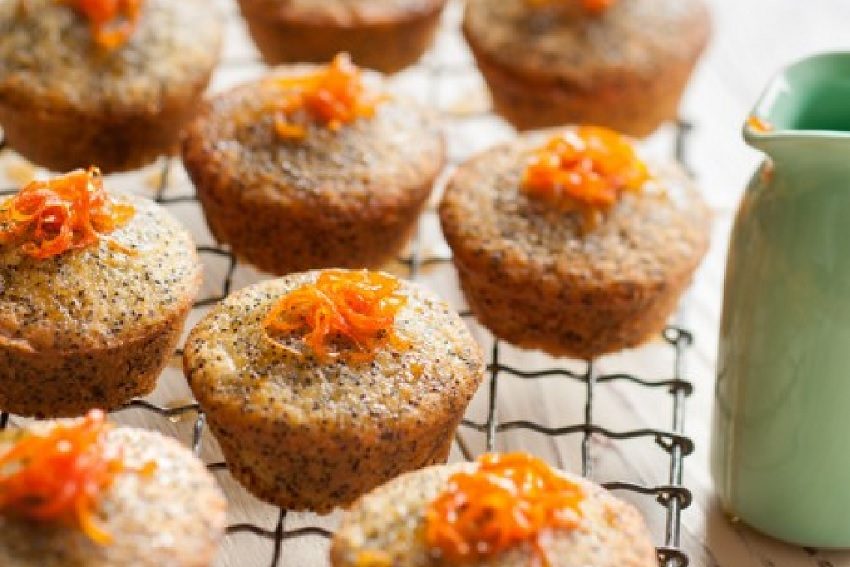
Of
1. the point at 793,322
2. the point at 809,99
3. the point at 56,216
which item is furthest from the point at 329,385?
the point at 809,99

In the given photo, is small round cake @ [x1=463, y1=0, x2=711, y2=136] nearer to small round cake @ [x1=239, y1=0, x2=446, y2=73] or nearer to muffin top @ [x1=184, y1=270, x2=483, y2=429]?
small round cake @ [x1=239, y1=0, x2=446, y2=73]

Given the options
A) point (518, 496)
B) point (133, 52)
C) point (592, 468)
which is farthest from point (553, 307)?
point (133, 52)

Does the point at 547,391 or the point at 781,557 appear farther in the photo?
the point at 547,391

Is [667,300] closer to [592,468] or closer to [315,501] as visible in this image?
[592,468]

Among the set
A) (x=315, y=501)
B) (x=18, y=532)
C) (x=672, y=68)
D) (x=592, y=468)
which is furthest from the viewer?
(x=672, y=68)

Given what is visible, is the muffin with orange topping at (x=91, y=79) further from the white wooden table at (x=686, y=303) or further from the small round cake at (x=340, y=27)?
the small round cake at (x=340, y=27)

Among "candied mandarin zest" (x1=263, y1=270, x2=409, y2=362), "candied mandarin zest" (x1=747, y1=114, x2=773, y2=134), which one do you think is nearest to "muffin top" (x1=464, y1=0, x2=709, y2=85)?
"candied mandarin zest" (x1=747, y1=114, x2=773, y2=134)

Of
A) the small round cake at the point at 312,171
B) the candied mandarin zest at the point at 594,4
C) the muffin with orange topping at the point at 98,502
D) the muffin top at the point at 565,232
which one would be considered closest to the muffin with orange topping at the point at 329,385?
the muffin with orange topping at the point at 98,502
